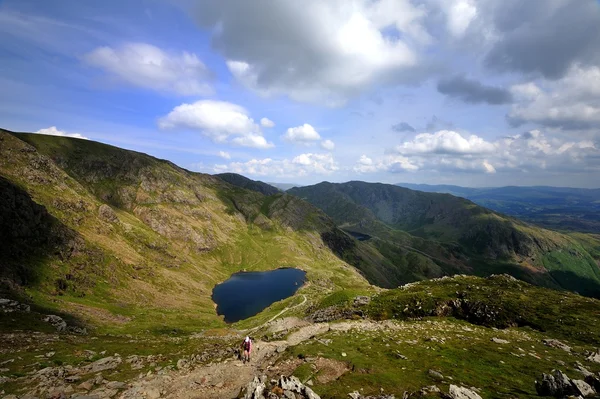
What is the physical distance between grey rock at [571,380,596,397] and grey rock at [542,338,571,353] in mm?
19242

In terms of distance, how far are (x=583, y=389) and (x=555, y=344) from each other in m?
22.2

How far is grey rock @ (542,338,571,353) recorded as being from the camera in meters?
37.1

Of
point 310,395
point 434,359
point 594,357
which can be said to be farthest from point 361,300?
point 310,395

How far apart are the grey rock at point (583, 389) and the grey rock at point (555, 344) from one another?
19.2 metres

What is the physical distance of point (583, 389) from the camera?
21406 mm

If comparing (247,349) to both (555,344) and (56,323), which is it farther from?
(56,323)

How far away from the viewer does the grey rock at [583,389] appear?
21.2 metres

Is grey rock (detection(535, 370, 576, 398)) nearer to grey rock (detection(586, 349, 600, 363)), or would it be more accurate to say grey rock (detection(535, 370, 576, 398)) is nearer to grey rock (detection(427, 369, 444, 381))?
grey rock (detection(427, 369, 444, 381))

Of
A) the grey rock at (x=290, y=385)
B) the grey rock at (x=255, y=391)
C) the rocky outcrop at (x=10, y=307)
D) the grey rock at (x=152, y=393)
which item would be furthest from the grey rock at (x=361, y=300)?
the rocky outcrop at (x=10, y=307)

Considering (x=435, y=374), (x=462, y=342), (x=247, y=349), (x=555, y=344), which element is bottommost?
(x=555, y=344)

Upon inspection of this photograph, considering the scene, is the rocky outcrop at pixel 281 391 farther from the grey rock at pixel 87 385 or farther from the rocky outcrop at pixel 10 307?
the rocky outcrop at pixel 10 307

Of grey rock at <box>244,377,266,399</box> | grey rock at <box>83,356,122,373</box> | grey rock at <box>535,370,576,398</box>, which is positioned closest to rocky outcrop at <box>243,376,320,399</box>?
grey rock at <box>244,377,266,399</box>

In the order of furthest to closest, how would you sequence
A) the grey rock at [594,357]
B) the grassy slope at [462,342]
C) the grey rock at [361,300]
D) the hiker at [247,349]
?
the grey rock at [361,300], the hiker at [247,349], the grey rock at [594,357], the grassy slope at [462,342]

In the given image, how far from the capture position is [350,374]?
27.6m
